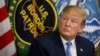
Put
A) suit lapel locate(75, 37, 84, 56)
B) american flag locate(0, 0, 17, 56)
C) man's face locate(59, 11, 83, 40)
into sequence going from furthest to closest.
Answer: american flag locate(0, 0, 17, 56), suit lapel locate(75, 37, 84, 56), man's face locate(59, 11, 83, 40)

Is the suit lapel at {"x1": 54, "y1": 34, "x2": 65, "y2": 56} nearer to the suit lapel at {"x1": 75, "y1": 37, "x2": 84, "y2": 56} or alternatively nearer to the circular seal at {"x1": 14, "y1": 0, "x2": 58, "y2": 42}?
the suit lapel at {"x1": 75, "y1": 37, "x2": 84, "y2": 56}

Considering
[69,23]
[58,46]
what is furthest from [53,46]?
[69,23]

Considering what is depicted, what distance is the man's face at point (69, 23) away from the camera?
1897 millimetres

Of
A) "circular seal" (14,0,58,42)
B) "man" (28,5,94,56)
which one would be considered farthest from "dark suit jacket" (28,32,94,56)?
"circular seal" (14,0,58,42)

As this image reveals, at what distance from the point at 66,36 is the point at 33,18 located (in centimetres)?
78

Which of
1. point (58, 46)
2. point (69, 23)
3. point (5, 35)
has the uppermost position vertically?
A: point (69, 23)

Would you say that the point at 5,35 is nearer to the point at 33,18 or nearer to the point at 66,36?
the point at 33,18

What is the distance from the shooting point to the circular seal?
104 inches

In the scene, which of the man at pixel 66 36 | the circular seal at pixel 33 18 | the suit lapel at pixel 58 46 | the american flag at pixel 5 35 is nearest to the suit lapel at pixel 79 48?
the man at pixel 66 36

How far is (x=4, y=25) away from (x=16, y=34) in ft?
0.59

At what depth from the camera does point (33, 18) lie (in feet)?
8.78

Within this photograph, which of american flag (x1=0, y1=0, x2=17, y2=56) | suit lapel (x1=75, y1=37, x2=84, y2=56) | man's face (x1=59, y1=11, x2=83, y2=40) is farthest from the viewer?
american flag (x1=0, y1=0, x2=17, y2=56)

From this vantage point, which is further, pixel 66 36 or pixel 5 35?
pixel 5 35

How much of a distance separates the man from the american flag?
70cm
